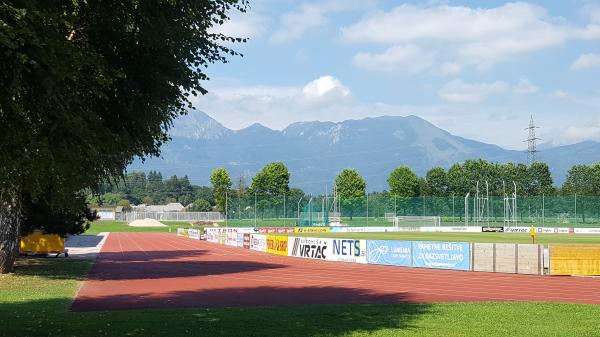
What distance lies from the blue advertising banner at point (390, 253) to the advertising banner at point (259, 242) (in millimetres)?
14340

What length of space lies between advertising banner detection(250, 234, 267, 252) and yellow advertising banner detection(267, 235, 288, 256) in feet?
2.96

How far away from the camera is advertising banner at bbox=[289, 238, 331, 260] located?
141 ft

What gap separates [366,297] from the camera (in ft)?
77.2

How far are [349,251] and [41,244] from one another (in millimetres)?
20094

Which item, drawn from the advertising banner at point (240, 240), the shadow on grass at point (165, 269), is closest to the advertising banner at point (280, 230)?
the advertising banner at point (240, 240)

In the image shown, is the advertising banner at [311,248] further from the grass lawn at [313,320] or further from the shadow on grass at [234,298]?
the grass lawn at [313,320]

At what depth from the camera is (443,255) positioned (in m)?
36.1

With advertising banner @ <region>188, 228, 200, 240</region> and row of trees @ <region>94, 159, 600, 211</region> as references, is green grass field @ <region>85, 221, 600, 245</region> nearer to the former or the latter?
advertising banner @ <region>188, 228, 200, 240</region>

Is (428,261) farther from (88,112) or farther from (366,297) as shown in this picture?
(88,112)

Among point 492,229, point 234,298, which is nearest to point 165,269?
point 234,298

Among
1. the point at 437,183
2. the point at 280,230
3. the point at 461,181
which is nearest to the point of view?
the point at 280,230

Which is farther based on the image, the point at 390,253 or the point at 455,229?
the point at 455,229

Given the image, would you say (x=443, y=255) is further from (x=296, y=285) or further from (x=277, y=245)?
(x=277, y=245)

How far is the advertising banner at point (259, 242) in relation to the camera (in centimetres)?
5289
